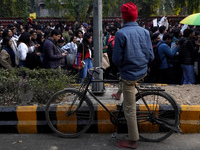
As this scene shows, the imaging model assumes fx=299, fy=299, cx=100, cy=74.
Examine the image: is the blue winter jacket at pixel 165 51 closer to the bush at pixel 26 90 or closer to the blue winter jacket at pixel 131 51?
the bush at pixel 26 90

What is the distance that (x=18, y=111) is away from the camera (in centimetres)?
465

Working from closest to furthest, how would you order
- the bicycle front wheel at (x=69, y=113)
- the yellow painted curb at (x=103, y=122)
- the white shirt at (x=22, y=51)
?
the bicycle front wheel at (x=69, y=113)
the yellow painted curb at (x=103, y=122)
the white shirt at (x=22, y=51)

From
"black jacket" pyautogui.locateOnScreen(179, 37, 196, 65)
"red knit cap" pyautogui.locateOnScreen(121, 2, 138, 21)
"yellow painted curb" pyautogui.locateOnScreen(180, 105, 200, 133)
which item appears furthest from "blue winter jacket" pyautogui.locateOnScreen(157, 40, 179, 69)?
"red knit cap" pyautogui.locateOnScreen(121, 2, 138, 21)

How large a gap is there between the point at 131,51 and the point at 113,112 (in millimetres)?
1025

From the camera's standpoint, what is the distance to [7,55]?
724 cm

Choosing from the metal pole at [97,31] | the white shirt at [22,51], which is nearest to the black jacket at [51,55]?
the white shirt at [22,51]

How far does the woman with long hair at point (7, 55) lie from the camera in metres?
7.17

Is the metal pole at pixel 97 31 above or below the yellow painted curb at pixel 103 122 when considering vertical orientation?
above

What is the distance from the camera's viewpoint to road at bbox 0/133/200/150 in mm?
4125

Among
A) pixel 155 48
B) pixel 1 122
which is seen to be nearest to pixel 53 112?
pixel 1 122

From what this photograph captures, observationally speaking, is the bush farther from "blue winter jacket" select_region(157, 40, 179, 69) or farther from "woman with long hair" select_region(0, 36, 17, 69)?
"blue winter jacket" select_region(157, 40, 179, 69)

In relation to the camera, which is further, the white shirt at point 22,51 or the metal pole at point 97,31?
the white shirt at point 22,51

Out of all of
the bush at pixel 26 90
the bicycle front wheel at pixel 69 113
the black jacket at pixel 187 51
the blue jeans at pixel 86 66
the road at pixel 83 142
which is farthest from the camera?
the blue jeans at pixel 86 66

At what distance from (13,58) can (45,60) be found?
3.95 feet
